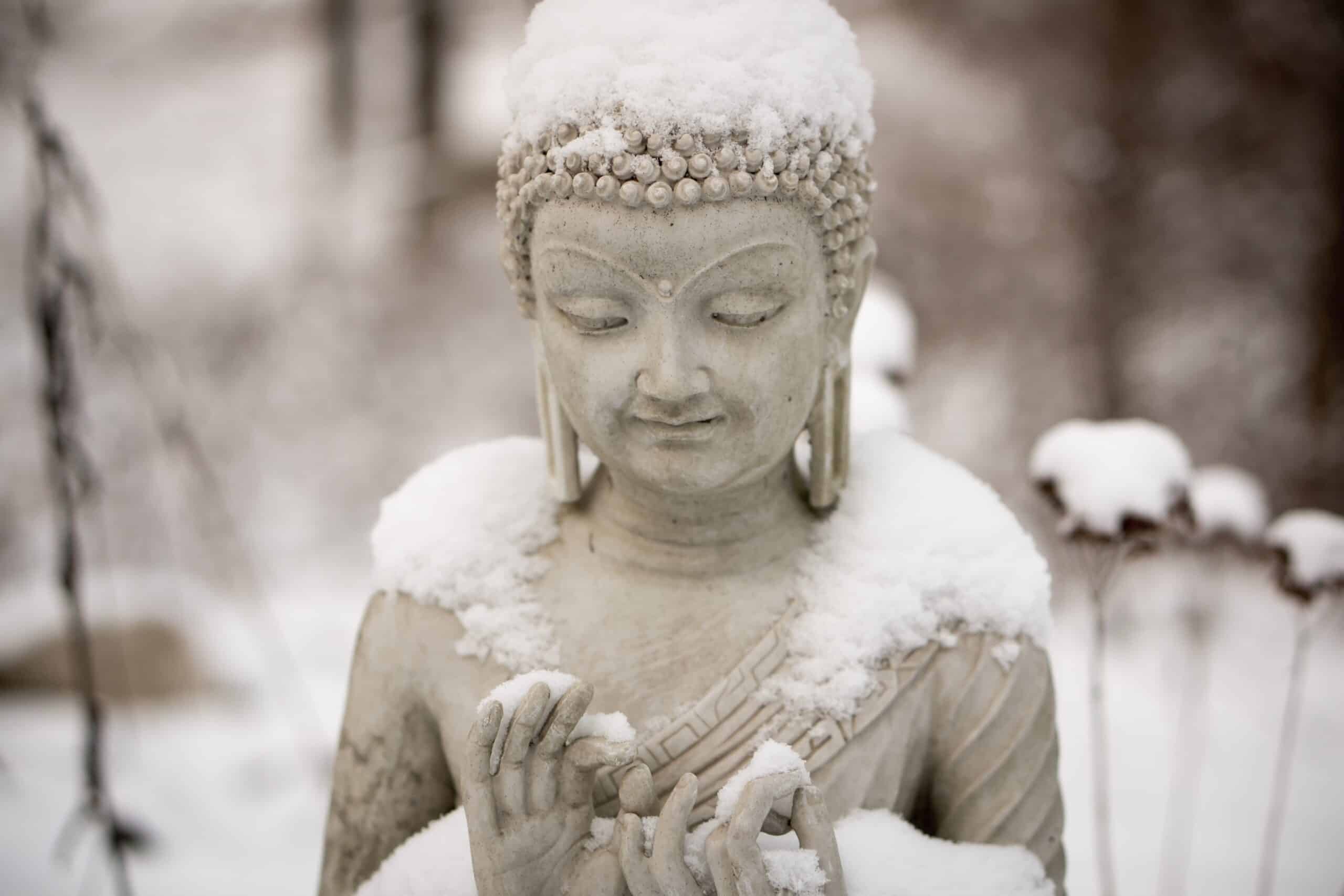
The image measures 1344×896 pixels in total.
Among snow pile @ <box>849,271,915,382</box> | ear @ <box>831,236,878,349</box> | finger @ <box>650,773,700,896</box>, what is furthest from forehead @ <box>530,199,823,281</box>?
snow pile @ <box>849,271,915,382</box>

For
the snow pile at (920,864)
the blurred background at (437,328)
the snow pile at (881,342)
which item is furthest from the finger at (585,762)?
the blurred background at (437,328)

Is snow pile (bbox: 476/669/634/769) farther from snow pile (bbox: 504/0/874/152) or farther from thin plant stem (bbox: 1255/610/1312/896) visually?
thin plant stem (bbox: 1255/610/1312/896)

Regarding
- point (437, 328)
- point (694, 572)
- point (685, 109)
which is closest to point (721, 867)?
point (694, 572)

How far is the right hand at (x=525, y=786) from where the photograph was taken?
105cm

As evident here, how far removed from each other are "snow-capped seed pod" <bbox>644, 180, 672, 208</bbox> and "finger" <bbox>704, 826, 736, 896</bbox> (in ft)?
1.92

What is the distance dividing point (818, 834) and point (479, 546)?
518 millimetres

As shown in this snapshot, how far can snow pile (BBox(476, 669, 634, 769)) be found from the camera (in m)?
1.06

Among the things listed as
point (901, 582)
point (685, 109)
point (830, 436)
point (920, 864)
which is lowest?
point (920, 864)

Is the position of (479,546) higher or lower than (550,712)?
higher

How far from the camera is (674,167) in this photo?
1032 millimetres

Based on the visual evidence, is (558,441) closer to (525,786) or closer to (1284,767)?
(525,786)

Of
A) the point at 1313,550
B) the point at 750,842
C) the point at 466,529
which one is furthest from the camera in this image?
the point at 1313,550

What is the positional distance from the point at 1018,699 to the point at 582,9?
2.83 ft

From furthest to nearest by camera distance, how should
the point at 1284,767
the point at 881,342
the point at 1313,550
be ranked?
1. the point at 1284,767
2. the point at 881,342
3. the point at 1313,550
